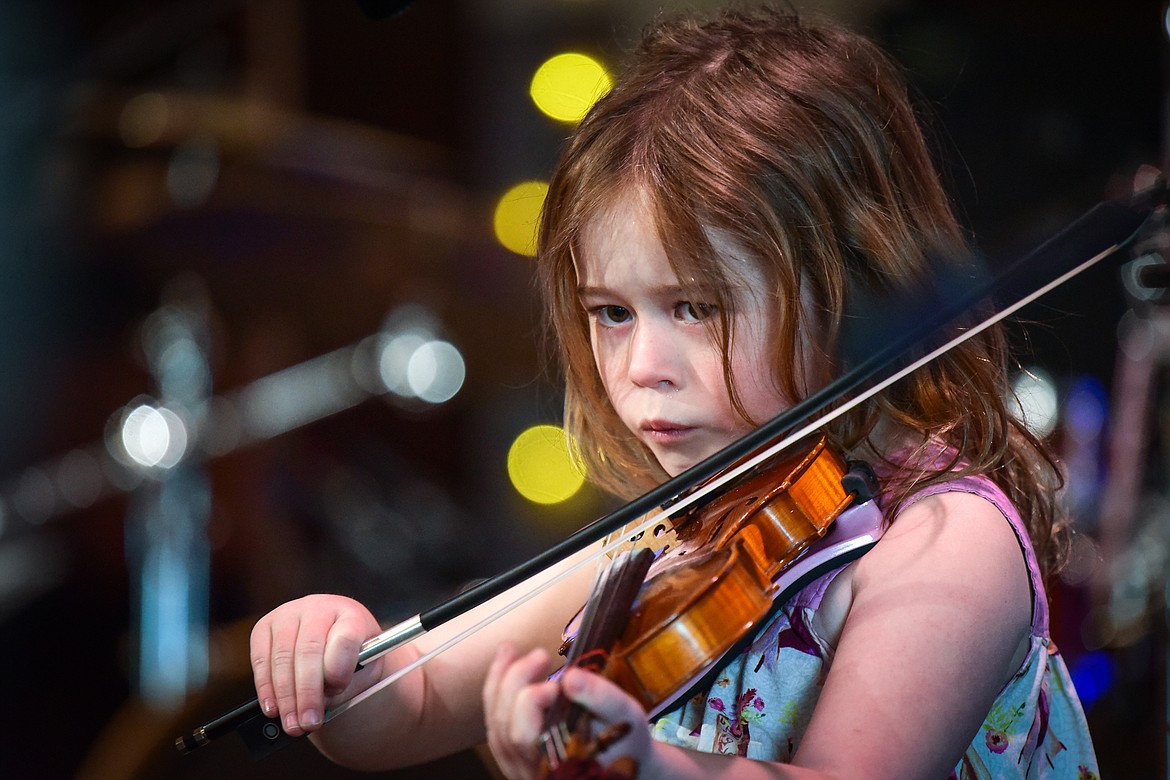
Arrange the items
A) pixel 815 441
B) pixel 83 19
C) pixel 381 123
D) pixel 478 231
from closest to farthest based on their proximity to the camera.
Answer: pixel 815 441 < pixel 478 231 < pixel 83 19 < pixel 381 123

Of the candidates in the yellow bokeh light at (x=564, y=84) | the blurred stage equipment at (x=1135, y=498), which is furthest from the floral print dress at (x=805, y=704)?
the yellow bokeh light at (x=564, y=84)

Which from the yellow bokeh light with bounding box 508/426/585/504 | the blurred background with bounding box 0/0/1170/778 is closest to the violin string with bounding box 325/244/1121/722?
the blurred background with bounding box 0/0/1170/778

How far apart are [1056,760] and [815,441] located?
250 millimetres

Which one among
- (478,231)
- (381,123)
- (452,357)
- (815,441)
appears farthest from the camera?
(381,123)

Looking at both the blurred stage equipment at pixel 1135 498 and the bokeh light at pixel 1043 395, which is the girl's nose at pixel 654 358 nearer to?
the bokeh light at pixel 1043 395

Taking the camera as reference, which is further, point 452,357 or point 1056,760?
point 452,357

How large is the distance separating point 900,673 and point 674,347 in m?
0.21

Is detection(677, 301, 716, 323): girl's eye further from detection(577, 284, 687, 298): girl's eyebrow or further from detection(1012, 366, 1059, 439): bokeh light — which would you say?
detection(1012, 366, 1059, 439): bokeh light

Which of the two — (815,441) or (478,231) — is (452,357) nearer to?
(478,231)

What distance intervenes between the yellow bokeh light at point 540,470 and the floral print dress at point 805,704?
1.59 m

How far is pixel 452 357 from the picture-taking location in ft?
6.29

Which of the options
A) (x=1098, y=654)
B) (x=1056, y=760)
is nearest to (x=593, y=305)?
(x=1056, y=760)

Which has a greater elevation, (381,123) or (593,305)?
(381,123)

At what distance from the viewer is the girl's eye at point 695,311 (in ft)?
1.93
